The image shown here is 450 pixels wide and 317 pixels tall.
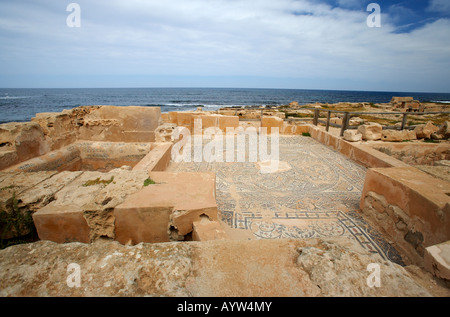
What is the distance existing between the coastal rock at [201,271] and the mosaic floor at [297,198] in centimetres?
144

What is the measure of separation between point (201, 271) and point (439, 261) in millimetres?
1523

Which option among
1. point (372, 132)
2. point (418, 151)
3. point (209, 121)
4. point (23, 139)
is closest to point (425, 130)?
point (418, 151)

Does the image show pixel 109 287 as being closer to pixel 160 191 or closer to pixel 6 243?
pixel 160 191

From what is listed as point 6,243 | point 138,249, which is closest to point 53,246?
point 138,249

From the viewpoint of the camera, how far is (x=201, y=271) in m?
1.36

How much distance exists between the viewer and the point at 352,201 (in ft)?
12.5

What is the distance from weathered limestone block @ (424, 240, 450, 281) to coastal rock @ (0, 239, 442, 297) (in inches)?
3.3

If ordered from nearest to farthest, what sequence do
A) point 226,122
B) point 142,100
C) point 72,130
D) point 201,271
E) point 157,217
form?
point 201,271
point 157,217
point 72,130
point 226,122
point 142,100

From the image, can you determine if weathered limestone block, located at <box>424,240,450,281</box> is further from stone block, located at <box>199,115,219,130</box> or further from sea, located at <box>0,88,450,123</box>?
sea, located at <box>0,88,450,123</box>

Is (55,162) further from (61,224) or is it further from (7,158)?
(61,224)

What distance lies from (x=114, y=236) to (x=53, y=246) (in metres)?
0.84

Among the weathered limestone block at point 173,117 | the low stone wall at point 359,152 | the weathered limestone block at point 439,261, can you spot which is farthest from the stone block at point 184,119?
the weathered limestone block at point 439,261

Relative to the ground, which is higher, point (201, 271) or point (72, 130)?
point (72, 130)

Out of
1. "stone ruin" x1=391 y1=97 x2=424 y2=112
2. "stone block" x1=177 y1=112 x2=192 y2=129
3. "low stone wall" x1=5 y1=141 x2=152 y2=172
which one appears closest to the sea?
"stone ruin" x1=391 y1=97 x2=424 y2=112
